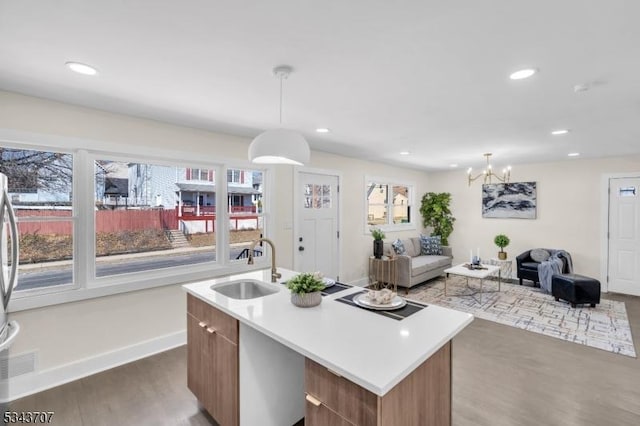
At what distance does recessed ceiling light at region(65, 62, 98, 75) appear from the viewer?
75.6 inches

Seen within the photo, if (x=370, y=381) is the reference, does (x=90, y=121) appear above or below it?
above

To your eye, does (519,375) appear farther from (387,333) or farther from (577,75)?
(577,75)

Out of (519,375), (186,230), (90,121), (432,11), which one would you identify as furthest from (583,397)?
(90,121)

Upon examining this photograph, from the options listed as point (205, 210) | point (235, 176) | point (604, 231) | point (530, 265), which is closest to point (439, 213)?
point (530, 265)

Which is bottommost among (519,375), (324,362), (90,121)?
(519,375)

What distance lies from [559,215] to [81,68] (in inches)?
288

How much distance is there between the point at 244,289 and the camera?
246 cm

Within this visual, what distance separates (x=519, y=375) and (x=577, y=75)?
2492mm

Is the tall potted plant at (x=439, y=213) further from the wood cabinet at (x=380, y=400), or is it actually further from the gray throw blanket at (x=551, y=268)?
the wood cabinet at (x=380, y=400)

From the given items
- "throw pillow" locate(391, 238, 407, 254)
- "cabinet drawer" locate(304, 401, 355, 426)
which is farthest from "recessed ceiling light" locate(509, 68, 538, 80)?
"throw pillow" locate(391, 238, 407, 254)

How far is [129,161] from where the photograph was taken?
9.88 feet

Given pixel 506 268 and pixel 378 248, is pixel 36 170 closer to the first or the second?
pixel 378 248

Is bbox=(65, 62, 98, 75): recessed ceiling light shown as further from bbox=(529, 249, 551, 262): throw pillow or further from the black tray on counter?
bbox=(529, 249, 551, 262): throw pillow

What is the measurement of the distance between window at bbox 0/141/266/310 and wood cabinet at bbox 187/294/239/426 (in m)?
1.19
